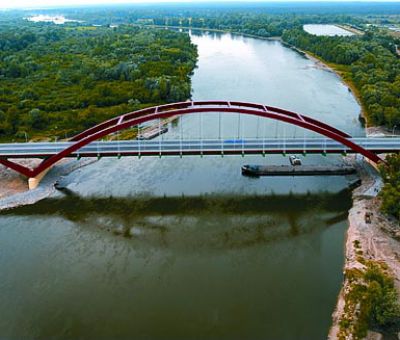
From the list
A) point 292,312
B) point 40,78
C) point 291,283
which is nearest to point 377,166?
point 291,283

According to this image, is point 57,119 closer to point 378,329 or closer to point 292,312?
point 292,312

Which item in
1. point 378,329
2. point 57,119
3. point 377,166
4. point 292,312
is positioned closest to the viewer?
point 378,329

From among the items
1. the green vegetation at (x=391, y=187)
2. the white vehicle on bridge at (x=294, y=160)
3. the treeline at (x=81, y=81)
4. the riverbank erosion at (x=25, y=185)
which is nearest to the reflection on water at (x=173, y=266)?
the riverbank erosion at (x=25, y=185)

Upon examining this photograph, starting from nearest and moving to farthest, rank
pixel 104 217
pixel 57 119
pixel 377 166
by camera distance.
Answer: pixel 104 217
pixel 377 166
pixel 57 119

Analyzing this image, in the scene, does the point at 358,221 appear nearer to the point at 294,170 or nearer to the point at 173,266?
the point at 294,170

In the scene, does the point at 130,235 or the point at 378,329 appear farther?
the point at 130,235

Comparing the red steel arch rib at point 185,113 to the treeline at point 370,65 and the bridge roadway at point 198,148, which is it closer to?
the bridge roadway at point 198,148

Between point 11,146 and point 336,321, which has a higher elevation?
point 11,146
